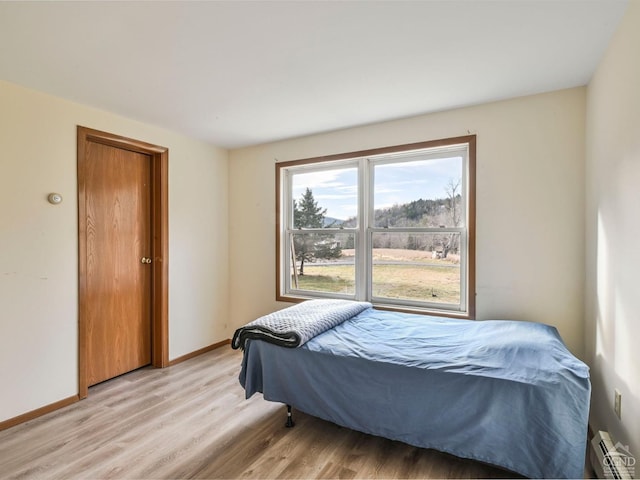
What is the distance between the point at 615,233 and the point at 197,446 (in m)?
2.73

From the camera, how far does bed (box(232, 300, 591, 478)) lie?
154 cm

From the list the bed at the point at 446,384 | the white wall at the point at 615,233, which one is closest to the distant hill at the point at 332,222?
the bed at the point at 446,384

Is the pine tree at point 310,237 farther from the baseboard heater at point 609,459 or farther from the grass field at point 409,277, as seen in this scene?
the baseboard heater at point 609,459

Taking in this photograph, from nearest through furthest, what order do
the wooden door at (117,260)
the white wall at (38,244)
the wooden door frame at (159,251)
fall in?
the white wall at (38,244)
the wooden door at (117,260)
the wooden door frame at (159,251)

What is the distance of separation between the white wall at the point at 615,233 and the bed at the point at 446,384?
0.23m

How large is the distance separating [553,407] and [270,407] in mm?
1887

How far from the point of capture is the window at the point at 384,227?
292cm

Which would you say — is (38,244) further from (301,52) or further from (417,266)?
(417,266)

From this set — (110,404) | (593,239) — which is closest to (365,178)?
(593,239)

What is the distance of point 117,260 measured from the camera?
310cm

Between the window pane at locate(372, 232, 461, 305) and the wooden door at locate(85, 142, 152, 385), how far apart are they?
235 cm

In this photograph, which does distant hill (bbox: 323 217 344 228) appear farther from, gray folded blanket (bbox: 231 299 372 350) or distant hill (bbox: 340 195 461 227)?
gray folded blanket (bbox: 231 299 372 350)

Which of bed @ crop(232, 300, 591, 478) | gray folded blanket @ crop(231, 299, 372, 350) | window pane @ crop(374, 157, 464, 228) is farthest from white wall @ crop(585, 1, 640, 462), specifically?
gray folded blanket @ crop(231, 299, 372, 350)

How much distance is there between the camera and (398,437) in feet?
6.08
